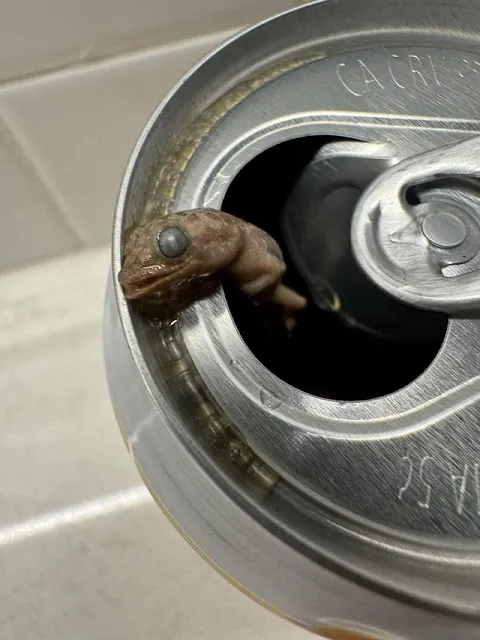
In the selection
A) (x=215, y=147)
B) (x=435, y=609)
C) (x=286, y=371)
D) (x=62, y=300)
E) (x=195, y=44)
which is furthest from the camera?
(x=62, y=300)

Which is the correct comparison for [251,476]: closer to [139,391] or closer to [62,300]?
[139,391]

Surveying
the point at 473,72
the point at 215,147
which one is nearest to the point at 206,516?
the point at 215,147

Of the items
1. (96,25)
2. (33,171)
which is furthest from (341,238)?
(33,171)

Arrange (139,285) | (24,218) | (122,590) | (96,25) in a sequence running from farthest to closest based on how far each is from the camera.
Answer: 1. (24,218)
2. (122,590)
3. (96,25)
4. (139,285)

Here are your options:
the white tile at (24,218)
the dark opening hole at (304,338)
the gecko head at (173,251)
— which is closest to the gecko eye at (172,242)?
the gecko head at (173,251)

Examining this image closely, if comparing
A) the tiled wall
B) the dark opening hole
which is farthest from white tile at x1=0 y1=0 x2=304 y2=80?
the dark opening hole

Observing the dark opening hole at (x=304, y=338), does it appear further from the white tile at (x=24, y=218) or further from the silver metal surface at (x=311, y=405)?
the white tile at (x=24, y=218)

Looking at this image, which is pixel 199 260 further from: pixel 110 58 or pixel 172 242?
pixel 110 58

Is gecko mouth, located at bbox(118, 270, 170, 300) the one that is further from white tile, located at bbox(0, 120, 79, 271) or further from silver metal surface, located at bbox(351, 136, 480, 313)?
white tile, located at bbox(0, 120, 79, 271)
